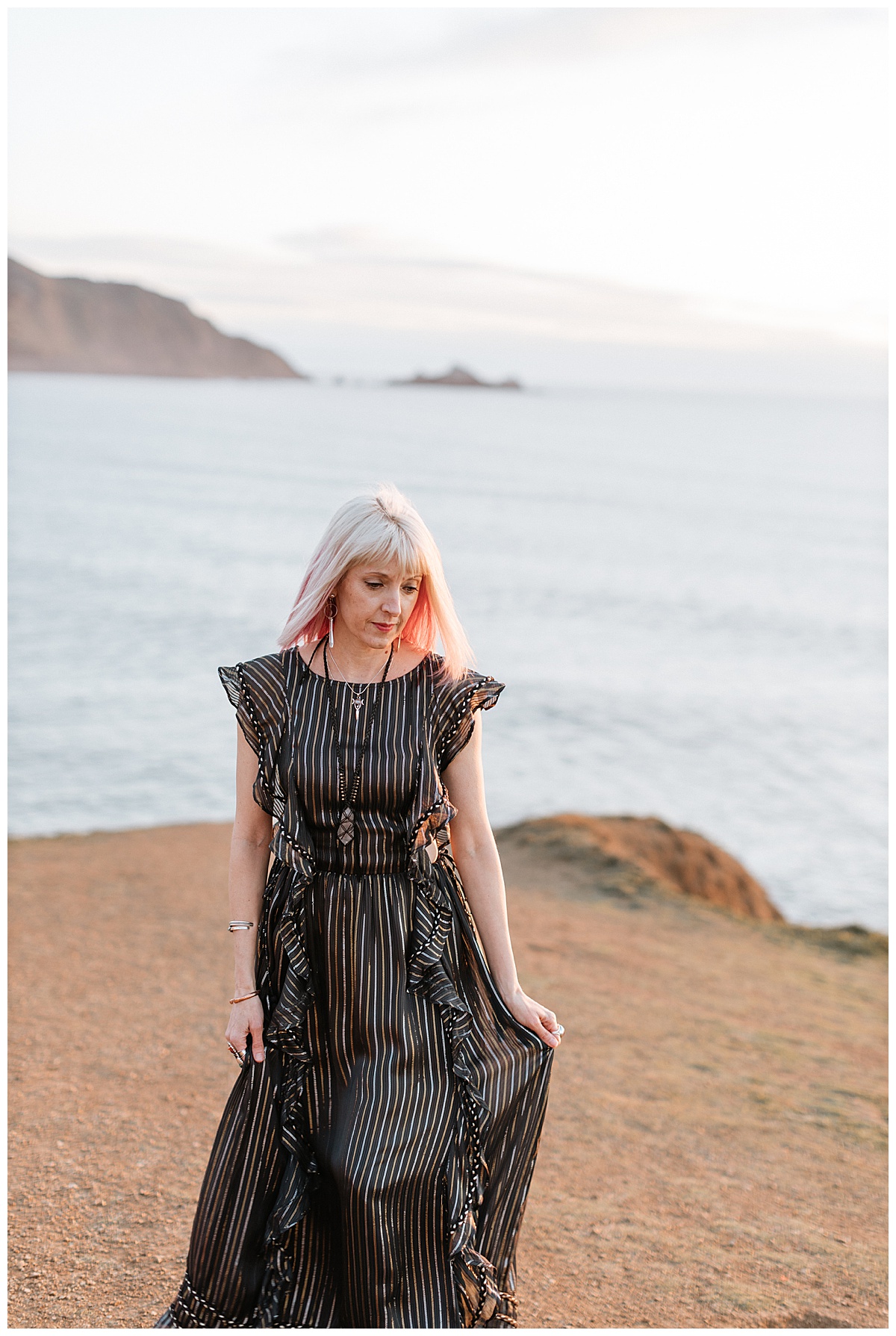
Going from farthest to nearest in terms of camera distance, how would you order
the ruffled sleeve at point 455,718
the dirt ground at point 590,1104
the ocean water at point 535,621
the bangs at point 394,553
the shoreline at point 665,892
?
the ocean water at point 535,621, the shoreline at point 665,892, the dirt ground at point 590,1104, the ruffled sleeve at point 455,718, the bangs at point 394,553

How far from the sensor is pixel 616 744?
1781cm

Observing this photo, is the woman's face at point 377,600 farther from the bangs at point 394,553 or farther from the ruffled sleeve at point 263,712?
the ruffled sleeve at point 263,712

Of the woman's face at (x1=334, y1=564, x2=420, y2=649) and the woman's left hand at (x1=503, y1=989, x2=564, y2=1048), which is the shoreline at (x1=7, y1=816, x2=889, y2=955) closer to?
the woman's left hand at (x1=503, y1=989, x2=564, y2=1048)

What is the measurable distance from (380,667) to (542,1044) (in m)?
0.92

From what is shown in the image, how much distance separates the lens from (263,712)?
8.28ft

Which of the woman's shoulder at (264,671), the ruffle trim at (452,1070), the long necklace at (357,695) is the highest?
the woman's shoulder at (264,671)

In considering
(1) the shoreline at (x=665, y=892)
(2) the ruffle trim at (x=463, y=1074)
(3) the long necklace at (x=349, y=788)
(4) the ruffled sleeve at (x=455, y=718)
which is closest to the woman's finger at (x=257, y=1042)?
(2) the ruffle trim at (x=463, y=1074)

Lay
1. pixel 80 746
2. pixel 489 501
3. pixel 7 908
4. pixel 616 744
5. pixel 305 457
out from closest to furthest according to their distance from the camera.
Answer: pixel 7 908, pixel 80 746, pixel 616 744, pixel 489 501, pixel 305 457

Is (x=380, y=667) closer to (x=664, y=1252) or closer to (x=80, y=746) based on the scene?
(x=664, y=1252)

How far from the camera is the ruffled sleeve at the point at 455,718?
100 inches

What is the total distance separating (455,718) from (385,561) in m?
0.38

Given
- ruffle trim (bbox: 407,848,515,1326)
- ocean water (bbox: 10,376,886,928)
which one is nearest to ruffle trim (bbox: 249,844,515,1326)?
ruffle trim (bbox: 407,848,515,1326)

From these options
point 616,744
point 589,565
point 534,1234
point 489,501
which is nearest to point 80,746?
point 616,744

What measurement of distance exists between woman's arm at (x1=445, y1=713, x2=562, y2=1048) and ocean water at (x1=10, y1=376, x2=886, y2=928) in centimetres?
963
